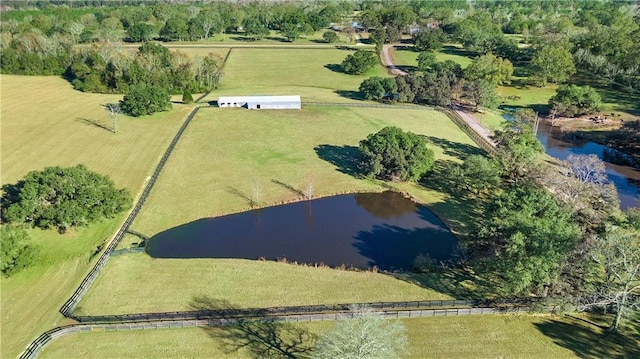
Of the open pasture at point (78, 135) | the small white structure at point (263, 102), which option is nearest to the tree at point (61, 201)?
the open pasture at point (78, 135)

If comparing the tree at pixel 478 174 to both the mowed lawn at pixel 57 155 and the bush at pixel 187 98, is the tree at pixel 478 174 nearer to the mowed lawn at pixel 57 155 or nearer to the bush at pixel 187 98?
the mowed lawn at pixel 57 155

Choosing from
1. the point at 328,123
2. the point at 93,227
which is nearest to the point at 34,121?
the point at 93,227

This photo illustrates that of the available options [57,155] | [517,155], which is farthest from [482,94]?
[57,155]

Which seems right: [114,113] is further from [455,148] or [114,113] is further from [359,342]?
[359,342]

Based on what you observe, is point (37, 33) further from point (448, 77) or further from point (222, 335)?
point (222, 335)

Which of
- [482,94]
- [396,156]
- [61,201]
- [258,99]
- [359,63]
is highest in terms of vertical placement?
[359,63]

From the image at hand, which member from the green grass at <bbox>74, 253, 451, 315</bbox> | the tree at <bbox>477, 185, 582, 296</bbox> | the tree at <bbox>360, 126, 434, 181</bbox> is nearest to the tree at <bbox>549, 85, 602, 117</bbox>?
the tree at <bbox>360, 126, 434, 181</bbox>
